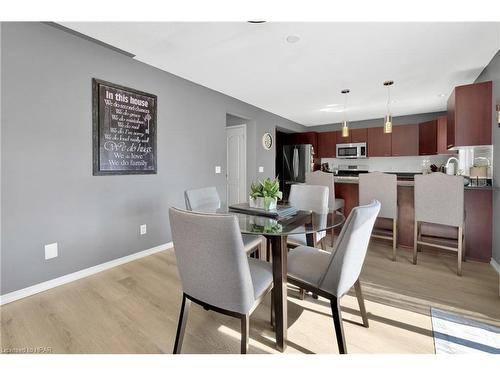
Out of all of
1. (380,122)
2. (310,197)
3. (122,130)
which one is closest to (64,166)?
(122,130)

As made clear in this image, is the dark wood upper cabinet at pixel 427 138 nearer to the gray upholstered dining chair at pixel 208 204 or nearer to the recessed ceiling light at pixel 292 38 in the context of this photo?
the recessed ceiling light at pixel 292 38

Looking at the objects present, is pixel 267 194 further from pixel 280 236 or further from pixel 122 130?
pixel 122 130

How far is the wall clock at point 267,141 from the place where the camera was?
16.6ft

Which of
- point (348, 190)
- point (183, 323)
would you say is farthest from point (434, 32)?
point (183, 323)

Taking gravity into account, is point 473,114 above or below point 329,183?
above

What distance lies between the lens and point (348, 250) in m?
1.25

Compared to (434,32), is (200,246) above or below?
below

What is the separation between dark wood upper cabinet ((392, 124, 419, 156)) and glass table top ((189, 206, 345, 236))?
444cm

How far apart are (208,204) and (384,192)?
80.1 inches

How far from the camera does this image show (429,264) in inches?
104

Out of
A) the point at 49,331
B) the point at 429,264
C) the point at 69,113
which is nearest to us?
Answer: the point at 49,331

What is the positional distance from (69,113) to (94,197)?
0.80 m
